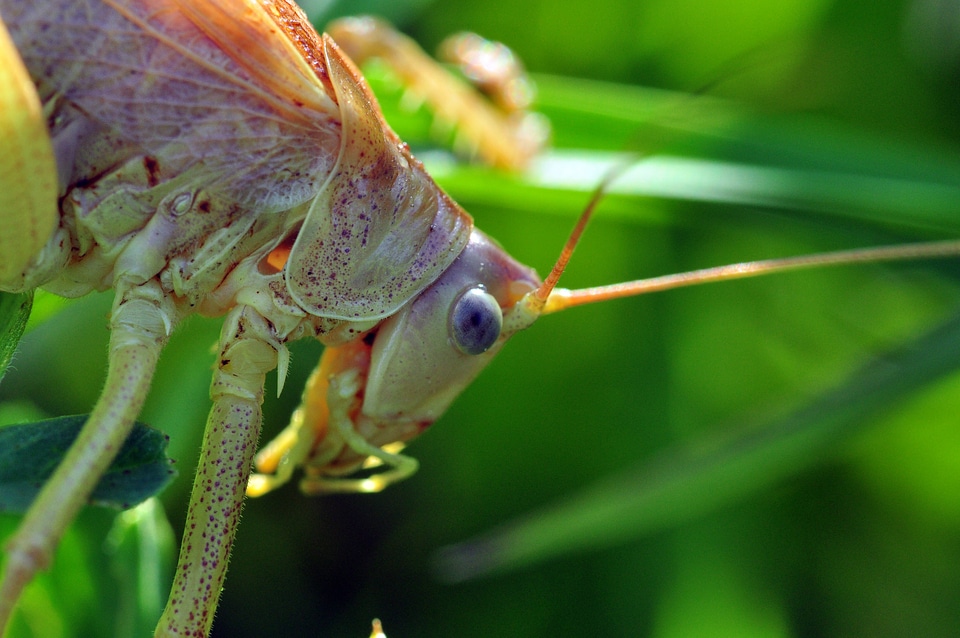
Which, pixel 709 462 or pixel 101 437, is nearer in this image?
pixel 101 437

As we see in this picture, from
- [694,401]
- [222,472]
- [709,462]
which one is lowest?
[694,401]

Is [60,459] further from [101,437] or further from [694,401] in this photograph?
[694,401]

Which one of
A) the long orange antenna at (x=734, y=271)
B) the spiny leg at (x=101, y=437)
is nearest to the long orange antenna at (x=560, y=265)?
the long orange antenna at (x=734, y=271)

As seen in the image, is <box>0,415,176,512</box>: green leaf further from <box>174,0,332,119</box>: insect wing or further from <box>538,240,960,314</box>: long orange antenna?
<box>538,240,960,314</box>: long orange antenna

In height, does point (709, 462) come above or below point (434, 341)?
below

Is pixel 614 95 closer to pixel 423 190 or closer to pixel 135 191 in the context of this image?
pixel 423 190

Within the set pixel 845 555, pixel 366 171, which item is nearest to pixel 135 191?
pixel 366 171

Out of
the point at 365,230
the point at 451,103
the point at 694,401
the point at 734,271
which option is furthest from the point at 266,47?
the point at 694,401
